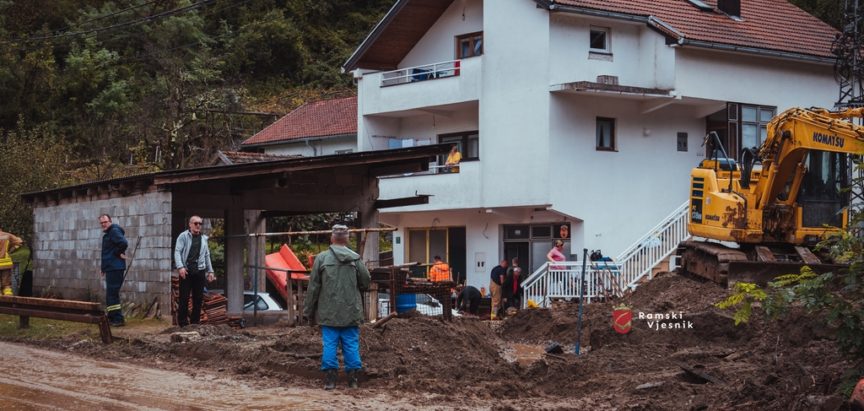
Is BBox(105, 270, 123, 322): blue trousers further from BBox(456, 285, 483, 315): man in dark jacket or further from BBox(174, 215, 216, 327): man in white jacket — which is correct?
BBox(456, 285, 483, 315): man in dark jacket

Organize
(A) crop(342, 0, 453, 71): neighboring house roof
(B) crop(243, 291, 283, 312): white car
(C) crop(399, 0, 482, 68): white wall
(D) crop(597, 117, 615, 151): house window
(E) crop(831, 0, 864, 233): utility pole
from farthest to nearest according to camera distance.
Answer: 1. (A) crop(342, 0, 453, 71): neighboring house roof
2. (C) crop(399, 0, 482, 68): white wall
3. (E) crop(831, 0, 864, 233): utility pole
4. (D) crop(597, 117, 615, 151): house window
5. (B) crop(243, 291, 283, 312): white car

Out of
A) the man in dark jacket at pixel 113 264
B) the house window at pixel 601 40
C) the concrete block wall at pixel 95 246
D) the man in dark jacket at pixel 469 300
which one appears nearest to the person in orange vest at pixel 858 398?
the man in dark jacket at pixel 113 264

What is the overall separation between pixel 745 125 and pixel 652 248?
6236 millimetres

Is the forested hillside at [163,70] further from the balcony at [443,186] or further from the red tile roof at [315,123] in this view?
the balcony at [443,186]

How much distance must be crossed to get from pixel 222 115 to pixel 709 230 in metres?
30.3

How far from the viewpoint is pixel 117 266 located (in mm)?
20156

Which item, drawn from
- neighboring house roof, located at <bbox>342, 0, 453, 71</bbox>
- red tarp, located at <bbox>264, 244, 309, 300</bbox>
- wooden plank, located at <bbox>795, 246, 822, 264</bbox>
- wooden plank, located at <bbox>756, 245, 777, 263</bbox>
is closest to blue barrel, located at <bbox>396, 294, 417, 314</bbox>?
wooden plank, located at <bbox>756, 245, 777, 263</bbox>

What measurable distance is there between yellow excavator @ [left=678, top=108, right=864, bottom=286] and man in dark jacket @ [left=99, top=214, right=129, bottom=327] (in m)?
11.1

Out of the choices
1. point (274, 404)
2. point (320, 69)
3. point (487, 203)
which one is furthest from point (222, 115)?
point (274, 404)

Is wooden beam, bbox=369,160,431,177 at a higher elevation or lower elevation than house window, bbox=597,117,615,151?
lower

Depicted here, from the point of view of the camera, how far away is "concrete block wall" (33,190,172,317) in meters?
21.2

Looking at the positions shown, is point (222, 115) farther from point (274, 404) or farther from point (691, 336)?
point (274, 404)

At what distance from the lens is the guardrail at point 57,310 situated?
59.5 ft

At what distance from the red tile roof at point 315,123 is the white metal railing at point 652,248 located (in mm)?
15181
